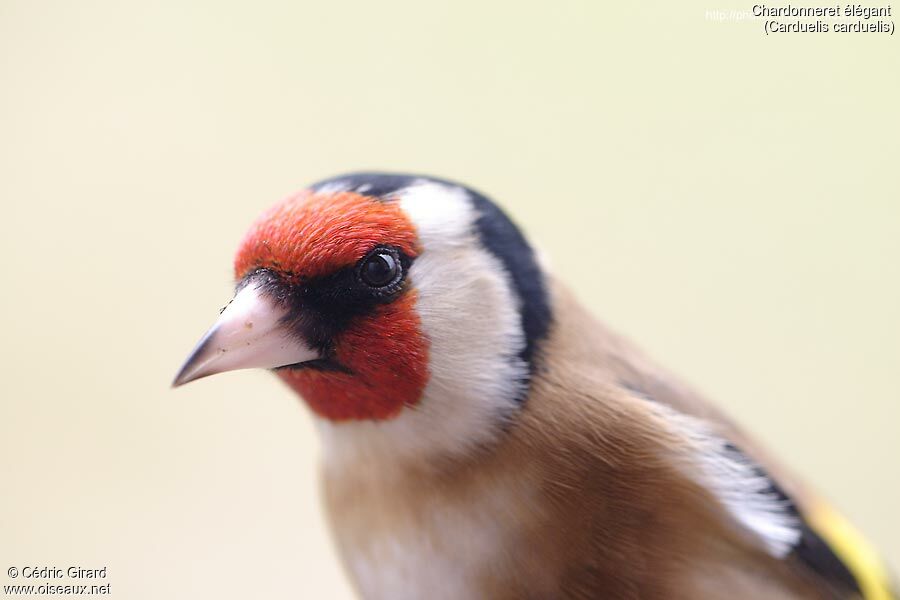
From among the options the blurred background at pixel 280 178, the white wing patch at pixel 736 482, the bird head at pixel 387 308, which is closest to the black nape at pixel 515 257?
the bird head at pixel 387 308

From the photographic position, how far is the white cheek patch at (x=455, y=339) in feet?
2.68

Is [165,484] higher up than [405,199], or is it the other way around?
[405,199]

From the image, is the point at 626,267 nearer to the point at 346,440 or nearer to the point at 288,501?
the point at 288,501

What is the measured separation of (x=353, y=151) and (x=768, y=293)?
2.83ft

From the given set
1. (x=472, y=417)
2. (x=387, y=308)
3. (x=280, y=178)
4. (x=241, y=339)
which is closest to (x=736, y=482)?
(x=472, y=417)

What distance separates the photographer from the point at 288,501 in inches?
66.1

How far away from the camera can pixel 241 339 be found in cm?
76

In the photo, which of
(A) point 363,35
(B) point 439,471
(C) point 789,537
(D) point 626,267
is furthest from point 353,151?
(C) point 789,537

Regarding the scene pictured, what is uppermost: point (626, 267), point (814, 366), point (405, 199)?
point (405, 199)

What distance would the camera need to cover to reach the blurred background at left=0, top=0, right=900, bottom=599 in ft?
A: 4.17

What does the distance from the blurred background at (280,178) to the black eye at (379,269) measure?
43 cm

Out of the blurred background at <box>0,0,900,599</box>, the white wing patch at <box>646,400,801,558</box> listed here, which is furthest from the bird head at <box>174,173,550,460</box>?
the blurred background at <box>0,0,900,599</box>

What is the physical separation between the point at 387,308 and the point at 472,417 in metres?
0.14

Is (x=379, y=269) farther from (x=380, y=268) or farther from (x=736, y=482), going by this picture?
(x=736, y=482)
